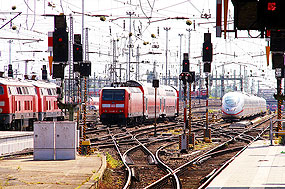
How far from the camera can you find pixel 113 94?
43.2 meters

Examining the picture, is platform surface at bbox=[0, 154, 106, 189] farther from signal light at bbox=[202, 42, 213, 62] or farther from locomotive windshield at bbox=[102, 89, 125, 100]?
locomotive windshield at bbox=[102, 89, 125, 100]

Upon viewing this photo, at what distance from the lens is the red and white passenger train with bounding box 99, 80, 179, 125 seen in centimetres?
4288

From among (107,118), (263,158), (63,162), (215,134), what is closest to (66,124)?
(63,162)

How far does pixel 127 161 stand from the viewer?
20438mm

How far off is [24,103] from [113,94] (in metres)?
9.89

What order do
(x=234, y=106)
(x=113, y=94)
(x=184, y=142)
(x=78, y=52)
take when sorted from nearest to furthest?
1. (x=78, y=52)
2. (x=184, y=142)
3. (x=113, y=94)
4. (x=234, y=106)

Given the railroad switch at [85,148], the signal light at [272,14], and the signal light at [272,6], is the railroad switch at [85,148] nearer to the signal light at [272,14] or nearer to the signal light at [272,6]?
the signal light at [272,14]

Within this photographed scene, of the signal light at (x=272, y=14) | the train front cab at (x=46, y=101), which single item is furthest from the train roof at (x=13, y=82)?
the signal light at (x=272, y=14)

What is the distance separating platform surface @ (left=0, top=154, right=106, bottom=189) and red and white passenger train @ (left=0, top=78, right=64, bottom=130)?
15098 millimetres

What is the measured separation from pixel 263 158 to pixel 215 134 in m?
19.3

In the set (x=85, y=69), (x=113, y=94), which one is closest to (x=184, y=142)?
(x=85, y=69)

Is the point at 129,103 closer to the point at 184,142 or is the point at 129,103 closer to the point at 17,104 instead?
the point at 17,104

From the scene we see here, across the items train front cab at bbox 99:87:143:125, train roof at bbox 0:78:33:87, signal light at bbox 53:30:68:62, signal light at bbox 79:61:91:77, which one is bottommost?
train front cab at bbox 99:87:143:125

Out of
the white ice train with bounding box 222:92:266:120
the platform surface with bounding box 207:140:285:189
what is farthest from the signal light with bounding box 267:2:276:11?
the white ice train with bounding box 222:92:266:120
